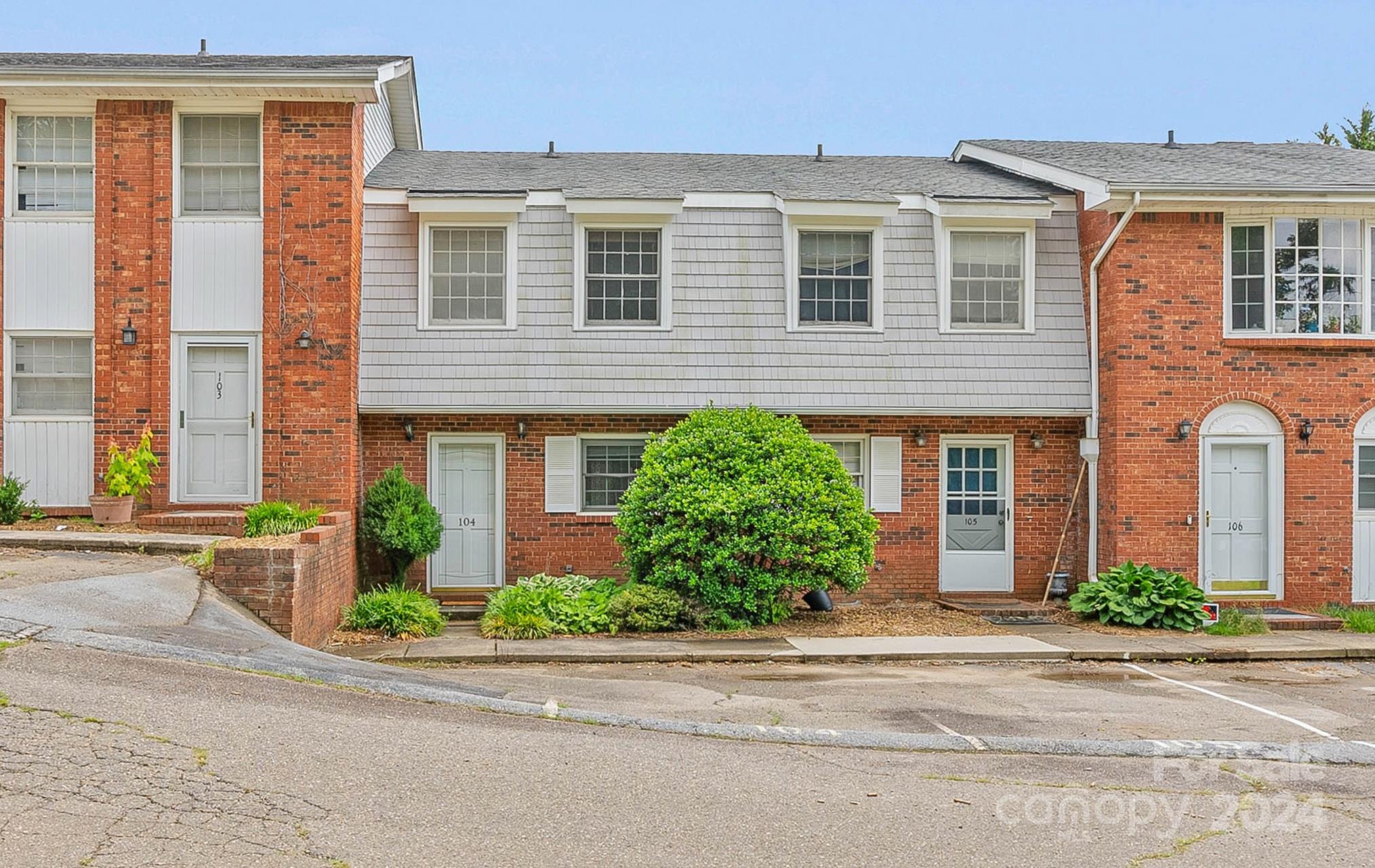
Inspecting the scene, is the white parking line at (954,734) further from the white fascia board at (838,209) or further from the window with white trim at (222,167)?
the window with white trim at (222,167)

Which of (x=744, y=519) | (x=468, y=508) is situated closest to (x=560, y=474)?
(x=468, y=508)

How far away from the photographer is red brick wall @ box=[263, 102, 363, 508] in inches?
567

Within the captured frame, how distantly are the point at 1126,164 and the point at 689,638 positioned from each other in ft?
30.2

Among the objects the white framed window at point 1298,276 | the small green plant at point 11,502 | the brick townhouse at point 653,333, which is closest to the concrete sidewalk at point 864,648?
Answer: the brick townhouse at point 653,333

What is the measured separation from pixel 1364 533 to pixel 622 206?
10.7 metres

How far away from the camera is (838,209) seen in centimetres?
A: 1591

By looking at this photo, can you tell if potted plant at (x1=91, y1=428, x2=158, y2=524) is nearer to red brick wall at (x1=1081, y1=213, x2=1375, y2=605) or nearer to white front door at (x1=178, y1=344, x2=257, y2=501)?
white front door at (x1=178, y1=344, x2=257, y2=501)

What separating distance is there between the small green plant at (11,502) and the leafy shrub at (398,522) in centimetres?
396

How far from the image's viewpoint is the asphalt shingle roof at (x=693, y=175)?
53.7ft

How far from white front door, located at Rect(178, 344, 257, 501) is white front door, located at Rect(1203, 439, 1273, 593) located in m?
12.2

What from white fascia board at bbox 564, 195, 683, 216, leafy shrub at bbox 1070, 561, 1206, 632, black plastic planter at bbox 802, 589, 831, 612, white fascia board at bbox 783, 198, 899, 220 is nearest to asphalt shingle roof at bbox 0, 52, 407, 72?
white fascia board at bbox 564, 195, 683, 216

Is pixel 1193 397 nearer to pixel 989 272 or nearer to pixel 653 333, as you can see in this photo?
pixel 989 272

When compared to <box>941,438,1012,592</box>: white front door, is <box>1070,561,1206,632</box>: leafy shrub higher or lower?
lower

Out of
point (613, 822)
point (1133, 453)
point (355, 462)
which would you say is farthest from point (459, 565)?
point (613, 822)
